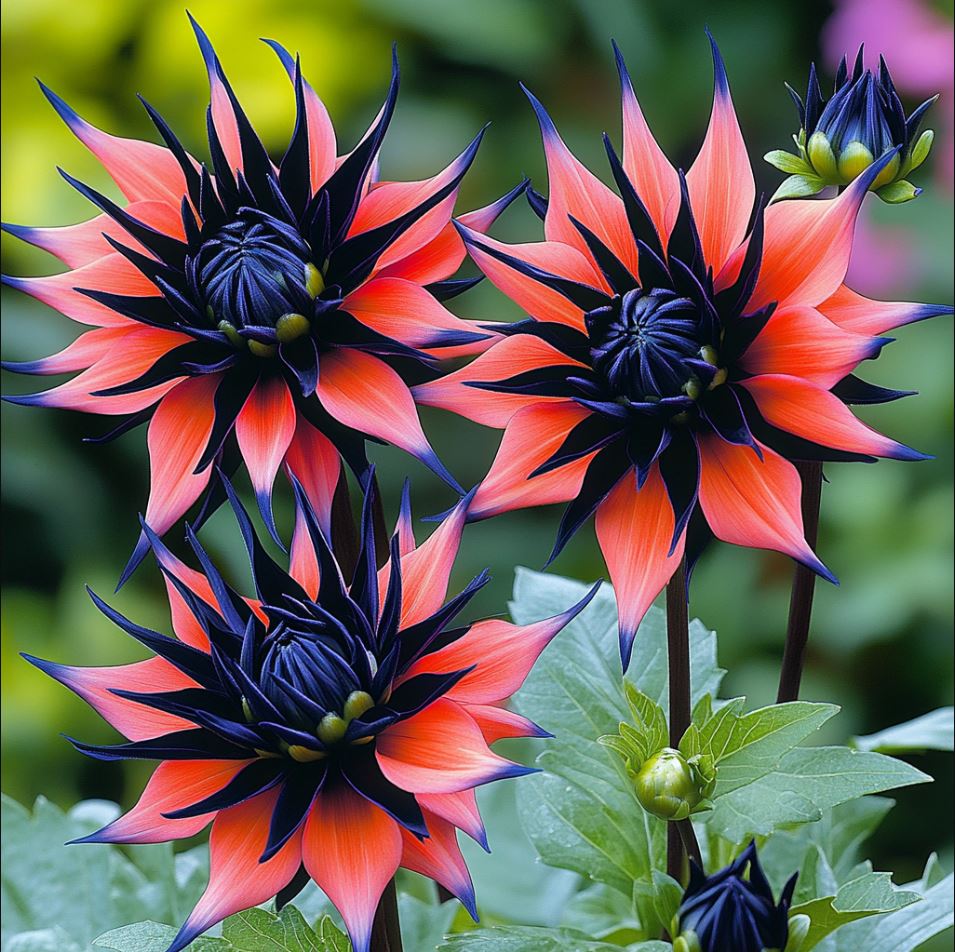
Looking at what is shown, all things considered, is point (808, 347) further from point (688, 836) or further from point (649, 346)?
point (688, 836)

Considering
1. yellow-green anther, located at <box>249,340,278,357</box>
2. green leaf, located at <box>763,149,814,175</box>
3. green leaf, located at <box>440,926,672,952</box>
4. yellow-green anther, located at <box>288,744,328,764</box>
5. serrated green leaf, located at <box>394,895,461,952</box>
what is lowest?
serrated green leaf, located at <box>394,895,461,952</box>

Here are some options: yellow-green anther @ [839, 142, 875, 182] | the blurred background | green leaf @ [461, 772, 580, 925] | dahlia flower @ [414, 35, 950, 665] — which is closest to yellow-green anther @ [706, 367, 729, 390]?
dahlia flower @ [414, 35, 950, 665]

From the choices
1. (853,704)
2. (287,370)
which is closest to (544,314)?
(287,370)

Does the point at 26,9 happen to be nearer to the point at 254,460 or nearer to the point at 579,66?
the point at 579,66

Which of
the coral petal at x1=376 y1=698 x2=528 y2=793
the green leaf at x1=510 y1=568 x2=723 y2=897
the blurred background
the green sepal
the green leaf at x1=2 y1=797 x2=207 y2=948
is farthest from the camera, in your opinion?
the blurred background

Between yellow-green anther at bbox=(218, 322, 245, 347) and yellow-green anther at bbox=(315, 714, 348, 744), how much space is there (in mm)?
132

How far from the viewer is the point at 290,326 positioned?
1.55ft

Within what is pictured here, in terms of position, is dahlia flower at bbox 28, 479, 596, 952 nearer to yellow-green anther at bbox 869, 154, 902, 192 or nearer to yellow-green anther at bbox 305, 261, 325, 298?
yellow-green anther at bbox 305, 261, 325, 298

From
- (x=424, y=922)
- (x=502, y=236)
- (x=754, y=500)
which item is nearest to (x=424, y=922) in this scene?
(x=424, y=922)

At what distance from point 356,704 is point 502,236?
1094mm

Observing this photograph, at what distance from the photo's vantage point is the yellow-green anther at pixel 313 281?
48 centimetres

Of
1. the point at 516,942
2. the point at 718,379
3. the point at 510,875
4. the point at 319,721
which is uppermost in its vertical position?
the point at 718,379

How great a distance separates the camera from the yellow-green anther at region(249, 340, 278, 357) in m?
0.47

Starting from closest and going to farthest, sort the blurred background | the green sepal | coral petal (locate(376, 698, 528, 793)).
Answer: coral petal (locate(376, 698, 528, 793)) → the green sepal → the blurred background
